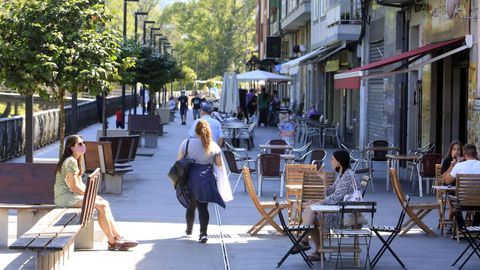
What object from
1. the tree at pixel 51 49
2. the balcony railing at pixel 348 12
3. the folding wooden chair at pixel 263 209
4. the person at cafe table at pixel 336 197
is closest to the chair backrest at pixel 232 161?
the tree at pixel 51 49

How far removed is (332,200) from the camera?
11.0 m

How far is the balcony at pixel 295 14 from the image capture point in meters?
45.6

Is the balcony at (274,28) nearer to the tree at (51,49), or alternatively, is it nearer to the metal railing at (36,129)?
the metal railing at (36,129)

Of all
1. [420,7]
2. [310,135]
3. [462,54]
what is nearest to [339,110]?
[310,135]

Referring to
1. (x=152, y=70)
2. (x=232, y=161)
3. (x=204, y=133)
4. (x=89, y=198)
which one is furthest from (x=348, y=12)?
(x=89, y=198)

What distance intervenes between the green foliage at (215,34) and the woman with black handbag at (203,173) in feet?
299

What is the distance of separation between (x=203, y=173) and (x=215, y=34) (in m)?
92.6

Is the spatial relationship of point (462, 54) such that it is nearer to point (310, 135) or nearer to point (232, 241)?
point (232, 241)

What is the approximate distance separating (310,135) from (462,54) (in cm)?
1341

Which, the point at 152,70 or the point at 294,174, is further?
the point at 152,70

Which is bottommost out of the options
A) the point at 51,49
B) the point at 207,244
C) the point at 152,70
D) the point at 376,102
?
→ the point at 207,244

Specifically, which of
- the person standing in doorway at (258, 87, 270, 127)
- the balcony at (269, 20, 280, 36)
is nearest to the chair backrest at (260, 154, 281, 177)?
the person standing in doorway at (258, 87, 270, 127)

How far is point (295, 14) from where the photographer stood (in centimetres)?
4966

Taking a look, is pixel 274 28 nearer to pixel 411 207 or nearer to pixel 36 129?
pixel 36 129
